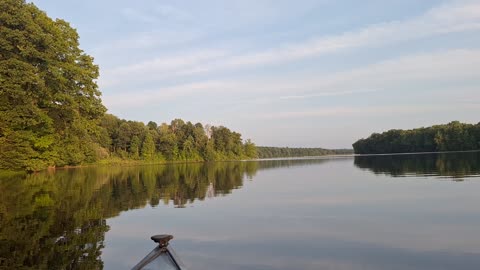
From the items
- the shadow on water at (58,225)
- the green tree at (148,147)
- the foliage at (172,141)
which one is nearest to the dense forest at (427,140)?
the foliage at (172,141)

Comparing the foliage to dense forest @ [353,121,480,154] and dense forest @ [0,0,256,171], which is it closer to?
dense forest @ [353,121,480,154]

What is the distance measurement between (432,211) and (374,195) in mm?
5374

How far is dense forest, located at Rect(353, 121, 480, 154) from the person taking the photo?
122 meters

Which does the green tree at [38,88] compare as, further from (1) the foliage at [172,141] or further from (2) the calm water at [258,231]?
(1) the foliage at [172,141]

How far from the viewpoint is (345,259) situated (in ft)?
29.3

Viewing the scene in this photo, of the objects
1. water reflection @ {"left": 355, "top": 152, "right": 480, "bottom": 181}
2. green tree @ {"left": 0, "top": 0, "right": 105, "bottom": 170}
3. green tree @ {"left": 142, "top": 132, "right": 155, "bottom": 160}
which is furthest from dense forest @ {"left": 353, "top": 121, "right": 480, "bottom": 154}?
green tree @ {"left": 0, "top": 0, "right": 105, "bottom": 170}

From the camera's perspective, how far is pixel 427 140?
439 ft

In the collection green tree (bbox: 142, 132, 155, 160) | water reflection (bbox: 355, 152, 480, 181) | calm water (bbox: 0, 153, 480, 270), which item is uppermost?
green tree (bbox: 142, 132, 155, 160)

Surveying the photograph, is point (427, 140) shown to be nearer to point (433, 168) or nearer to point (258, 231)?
point (433, 168)

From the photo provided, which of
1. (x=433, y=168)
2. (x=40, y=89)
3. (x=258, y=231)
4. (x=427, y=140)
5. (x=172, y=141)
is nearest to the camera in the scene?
(x=258, y=231)

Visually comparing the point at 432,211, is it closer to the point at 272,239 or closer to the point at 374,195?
the point at 374,195

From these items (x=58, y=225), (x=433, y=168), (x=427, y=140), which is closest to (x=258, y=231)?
(x=58, y=225)

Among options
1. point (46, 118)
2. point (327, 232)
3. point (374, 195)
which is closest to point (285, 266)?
point (327, 232)

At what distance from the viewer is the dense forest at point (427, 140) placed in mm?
121500
